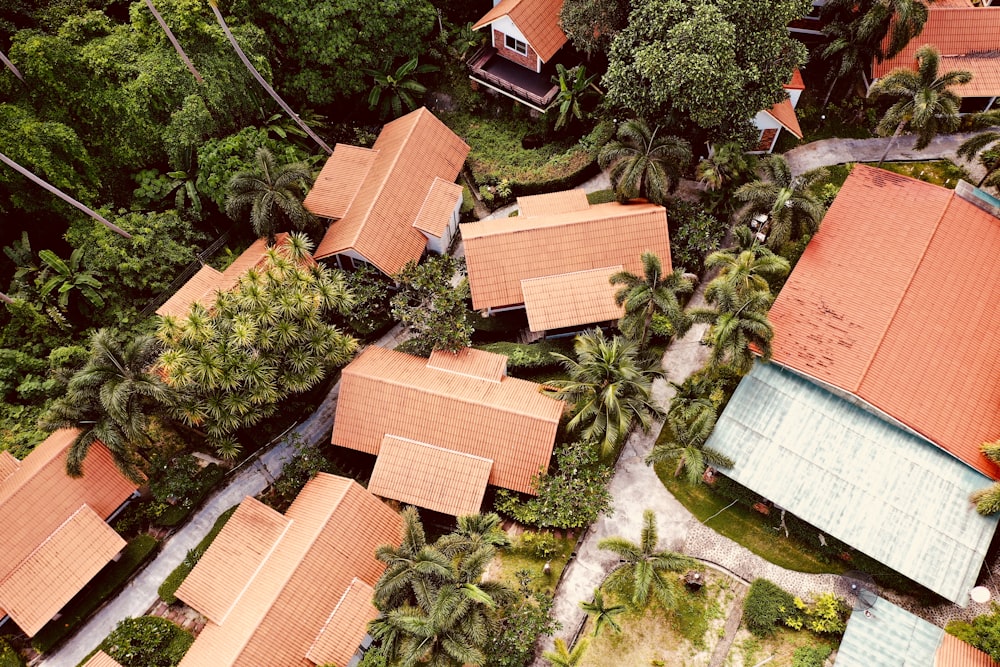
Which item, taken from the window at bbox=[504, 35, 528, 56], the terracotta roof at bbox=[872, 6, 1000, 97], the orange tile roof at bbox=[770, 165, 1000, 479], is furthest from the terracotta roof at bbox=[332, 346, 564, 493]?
the terracotta roof at bbox=[872, 6, 1000, 97]

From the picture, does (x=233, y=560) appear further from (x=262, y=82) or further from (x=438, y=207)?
(x=262, y=82)

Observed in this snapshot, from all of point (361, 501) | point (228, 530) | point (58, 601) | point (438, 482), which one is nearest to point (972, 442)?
point (438, 482)

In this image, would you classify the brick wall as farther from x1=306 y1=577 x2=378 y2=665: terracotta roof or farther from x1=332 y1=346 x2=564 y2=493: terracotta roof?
x1=306 y1=577 x2=378 y2=665: terracotta roof

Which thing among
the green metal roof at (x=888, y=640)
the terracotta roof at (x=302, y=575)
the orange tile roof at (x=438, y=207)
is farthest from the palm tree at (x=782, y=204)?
the terracotta roof at (x=302, y=575)

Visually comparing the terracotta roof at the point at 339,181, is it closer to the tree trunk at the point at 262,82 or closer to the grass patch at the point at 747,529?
the tree trunk at the point at 262,82

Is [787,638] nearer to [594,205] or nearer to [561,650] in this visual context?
[561,650]

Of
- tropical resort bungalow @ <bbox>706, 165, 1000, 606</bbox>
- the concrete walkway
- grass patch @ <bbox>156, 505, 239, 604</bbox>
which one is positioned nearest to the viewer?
tropical resort bungalow @ <bbox>706, 165, 1000, 606</bbox>
